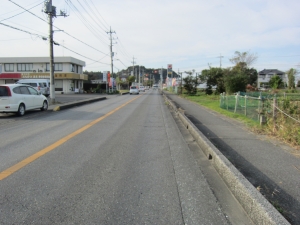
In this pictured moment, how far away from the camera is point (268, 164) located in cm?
532

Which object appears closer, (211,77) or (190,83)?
(211,77)

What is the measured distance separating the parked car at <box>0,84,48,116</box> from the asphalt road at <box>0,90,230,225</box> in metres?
6.29

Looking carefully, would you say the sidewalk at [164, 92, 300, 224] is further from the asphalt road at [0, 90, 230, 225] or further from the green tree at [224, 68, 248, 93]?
the green tree at [224, 68, 248, 93]

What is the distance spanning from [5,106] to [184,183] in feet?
37.4

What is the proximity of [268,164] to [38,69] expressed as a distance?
49.4 m

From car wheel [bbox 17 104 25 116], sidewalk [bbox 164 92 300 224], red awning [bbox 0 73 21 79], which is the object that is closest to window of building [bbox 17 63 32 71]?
red awning [bbox 0 73 21 79]

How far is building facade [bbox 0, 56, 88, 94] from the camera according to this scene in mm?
46750

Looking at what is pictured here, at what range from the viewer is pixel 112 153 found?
20.0 feet

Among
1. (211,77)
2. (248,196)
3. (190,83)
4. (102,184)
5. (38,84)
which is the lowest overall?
(102,184)

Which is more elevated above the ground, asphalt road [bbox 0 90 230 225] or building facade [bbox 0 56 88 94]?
building facade [bbox 0 56 88 94]

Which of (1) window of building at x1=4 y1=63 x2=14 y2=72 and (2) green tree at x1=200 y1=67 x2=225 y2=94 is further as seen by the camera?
(1) window of building at x1=4 y1=63 x2=14 y2=72

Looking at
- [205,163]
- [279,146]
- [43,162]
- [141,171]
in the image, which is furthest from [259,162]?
[43,162]

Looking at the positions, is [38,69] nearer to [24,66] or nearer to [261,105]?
[24,66]

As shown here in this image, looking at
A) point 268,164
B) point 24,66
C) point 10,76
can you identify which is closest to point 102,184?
point 268,164
